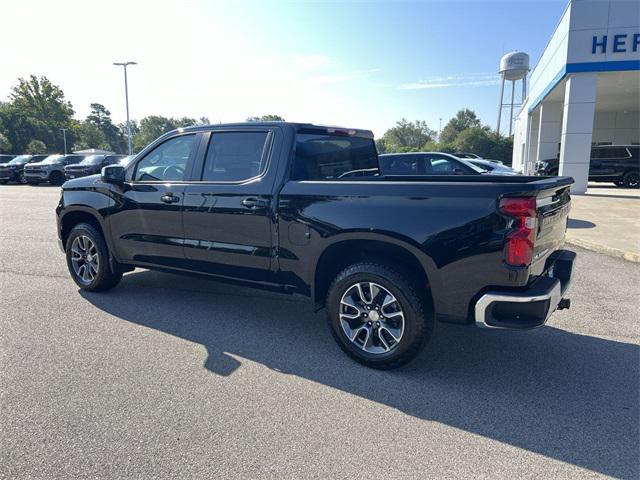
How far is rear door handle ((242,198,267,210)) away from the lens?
391cm

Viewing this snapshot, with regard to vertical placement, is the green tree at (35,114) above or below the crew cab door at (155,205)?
above

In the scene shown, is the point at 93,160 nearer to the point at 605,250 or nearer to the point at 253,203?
the point at 253,203

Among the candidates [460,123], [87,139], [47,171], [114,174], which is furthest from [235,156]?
[460,123]

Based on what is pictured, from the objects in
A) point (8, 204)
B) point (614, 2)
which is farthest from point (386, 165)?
point (8, 204)

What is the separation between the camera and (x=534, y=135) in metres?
27.0

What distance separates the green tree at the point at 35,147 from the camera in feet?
187

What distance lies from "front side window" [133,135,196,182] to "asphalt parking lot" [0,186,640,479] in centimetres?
143

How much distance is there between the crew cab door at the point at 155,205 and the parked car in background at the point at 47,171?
21.9 metres

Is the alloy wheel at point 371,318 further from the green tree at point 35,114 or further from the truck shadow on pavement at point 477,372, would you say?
the green tree at point 35,114

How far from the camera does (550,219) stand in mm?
3289

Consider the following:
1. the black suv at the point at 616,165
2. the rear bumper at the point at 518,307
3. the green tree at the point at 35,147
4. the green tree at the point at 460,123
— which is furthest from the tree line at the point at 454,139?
the rear bumper at the point at 518,307

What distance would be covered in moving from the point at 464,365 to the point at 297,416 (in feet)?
4.94

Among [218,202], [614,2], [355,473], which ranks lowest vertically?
[355,473]

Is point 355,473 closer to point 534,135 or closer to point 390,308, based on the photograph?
point 390,308
